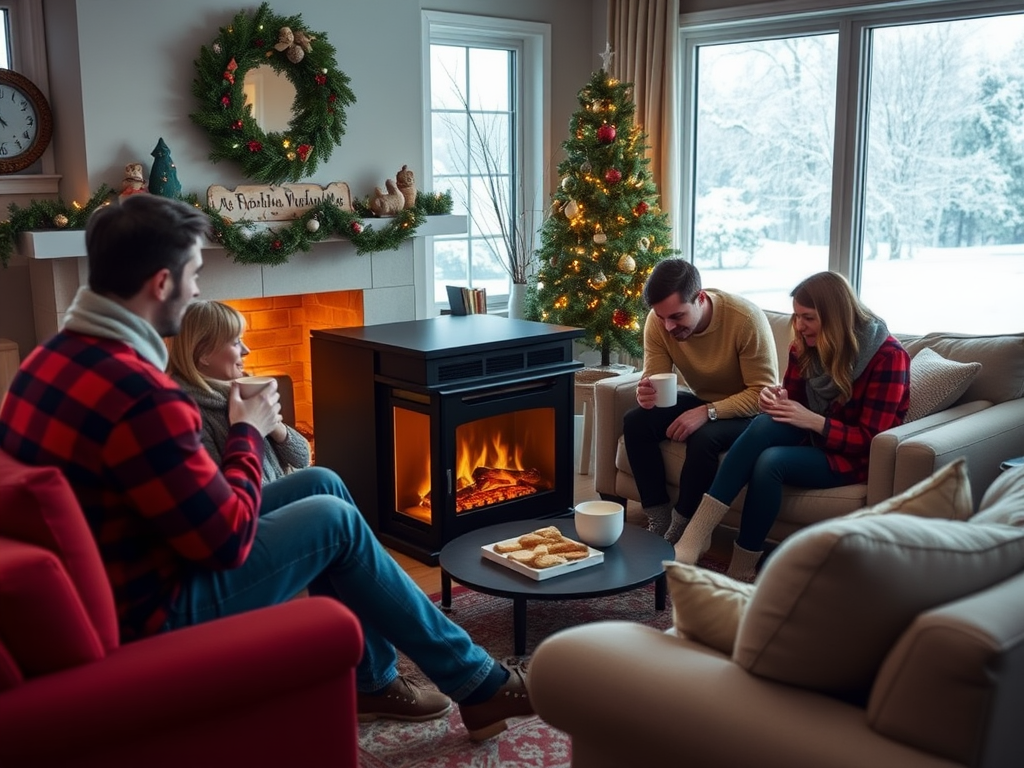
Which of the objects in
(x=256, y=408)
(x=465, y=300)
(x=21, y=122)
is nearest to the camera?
(x=256, y=408)

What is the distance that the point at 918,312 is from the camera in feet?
16.3

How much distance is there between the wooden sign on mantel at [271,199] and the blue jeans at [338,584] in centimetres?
215

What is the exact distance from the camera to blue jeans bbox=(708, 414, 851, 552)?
3451mm

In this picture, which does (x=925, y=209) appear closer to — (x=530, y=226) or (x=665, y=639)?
(x=530, y=226)

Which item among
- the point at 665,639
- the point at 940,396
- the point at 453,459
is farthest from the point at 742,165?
the point at 665,639

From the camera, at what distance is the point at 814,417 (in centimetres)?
→ 346

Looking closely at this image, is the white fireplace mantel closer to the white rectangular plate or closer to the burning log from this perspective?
the burning log

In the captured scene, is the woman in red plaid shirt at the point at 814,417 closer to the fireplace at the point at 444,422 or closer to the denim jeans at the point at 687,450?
the denim jeans at the point at 687,450

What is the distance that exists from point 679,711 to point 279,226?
132 inches

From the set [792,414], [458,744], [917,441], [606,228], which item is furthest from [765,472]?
[606,228]

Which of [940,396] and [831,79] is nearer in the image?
[940,396]

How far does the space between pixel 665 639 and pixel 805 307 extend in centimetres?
192

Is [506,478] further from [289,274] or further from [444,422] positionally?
[289,274]

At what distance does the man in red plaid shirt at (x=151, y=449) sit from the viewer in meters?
1.78
